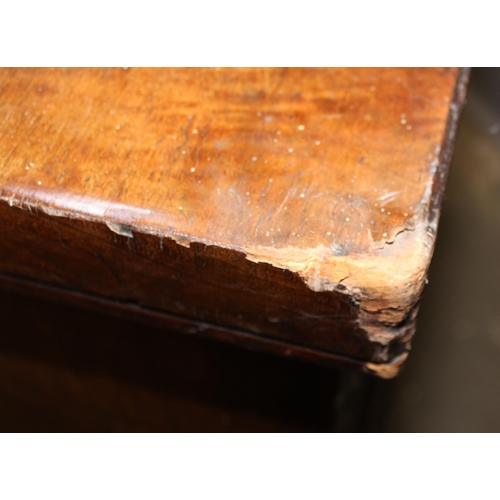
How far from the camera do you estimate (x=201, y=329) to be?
26.8 inches

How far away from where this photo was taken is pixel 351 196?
1.92ft

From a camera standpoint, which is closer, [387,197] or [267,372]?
[387,197]

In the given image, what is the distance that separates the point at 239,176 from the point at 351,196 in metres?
0.11

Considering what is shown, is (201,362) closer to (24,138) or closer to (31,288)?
(31,288)

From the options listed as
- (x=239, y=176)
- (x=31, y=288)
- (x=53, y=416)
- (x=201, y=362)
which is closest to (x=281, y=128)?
Result: (x=239, y=176)

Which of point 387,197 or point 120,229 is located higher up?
point 387,197

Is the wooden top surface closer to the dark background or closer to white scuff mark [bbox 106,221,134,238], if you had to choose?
white scuff mark [bbox 106,221,134,238]

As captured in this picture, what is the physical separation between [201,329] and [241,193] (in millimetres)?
180

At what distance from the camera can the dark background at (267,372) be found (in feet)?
3.16

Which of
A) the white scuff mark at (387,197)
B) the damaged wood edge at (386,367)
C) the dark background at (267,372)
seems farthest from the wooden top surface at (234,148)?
the dark background at (267,372)

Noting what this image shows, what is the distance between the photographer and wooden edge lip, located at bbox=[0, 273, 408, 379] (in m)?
0.65

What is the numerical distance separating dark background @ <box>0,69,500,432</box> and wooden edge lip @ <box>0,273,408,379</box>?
0.23 m

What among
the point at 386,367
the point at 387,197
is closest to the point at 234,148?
the point at 387,197

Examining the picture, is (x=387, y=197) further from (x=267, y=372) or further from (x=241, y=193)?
(x=267, y=372)
